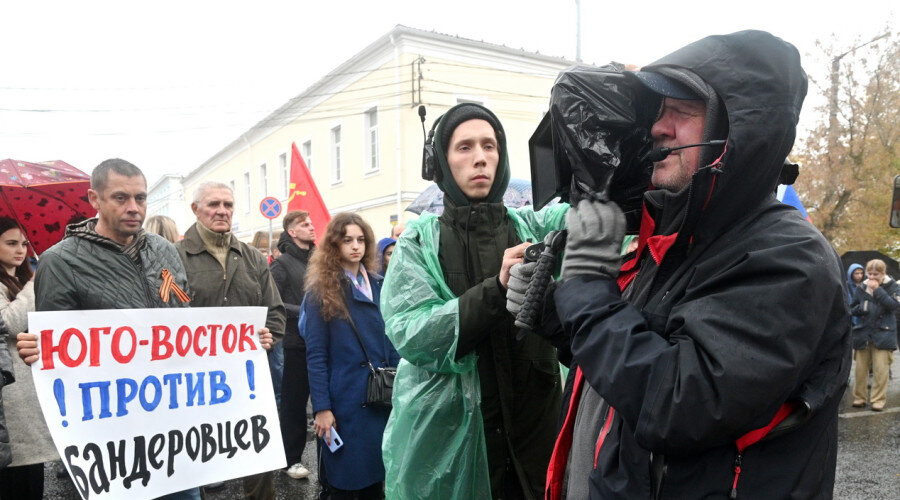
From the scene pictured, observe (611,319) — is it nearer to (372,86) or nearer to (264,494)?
(264,494)

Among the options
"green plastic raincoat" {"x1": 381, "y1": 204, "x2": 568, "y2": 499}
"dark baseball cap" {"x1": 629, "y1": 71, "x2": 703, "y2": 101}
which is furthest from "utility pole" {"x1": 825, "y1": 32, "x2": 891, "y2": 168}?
"dark baseball cap" {"x1": 629, "y1": 71, "x2": 703, "y2": 101}

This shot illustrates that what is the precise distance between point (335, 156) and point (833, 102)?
14847mm

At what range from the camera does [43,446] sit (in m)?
3.24

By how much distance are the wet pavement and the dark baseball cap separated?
4.07 metres

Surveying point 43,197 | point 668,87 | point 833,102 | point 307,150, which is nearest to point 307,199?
point 43,197

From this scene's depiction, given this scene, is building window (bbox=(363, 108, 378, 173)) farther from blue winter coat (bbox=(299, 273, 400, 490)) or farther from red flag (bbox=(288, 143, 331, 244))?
blue winter coat (bbox=(299, 273, 400, 490))

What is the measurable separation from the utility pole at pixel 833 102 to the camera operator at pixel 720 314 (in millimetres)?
14783

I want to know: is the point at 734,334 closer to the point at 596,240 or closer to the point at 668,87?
the point at 596,240

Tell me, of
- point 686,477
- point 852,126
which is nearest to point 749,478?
point 686,477

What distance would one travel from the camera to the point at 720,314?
1033 mm

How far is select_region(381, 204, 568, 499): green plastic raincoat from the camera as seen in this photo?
1859mm

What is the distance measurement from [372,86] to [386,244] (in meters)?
13.7

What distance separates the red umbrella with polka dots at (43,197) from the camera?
12.1ft

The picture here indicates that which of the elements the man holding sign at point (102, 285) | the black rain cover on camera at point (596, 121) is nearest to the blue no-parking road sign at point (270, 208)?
the man holding sign at point (102, 285)
